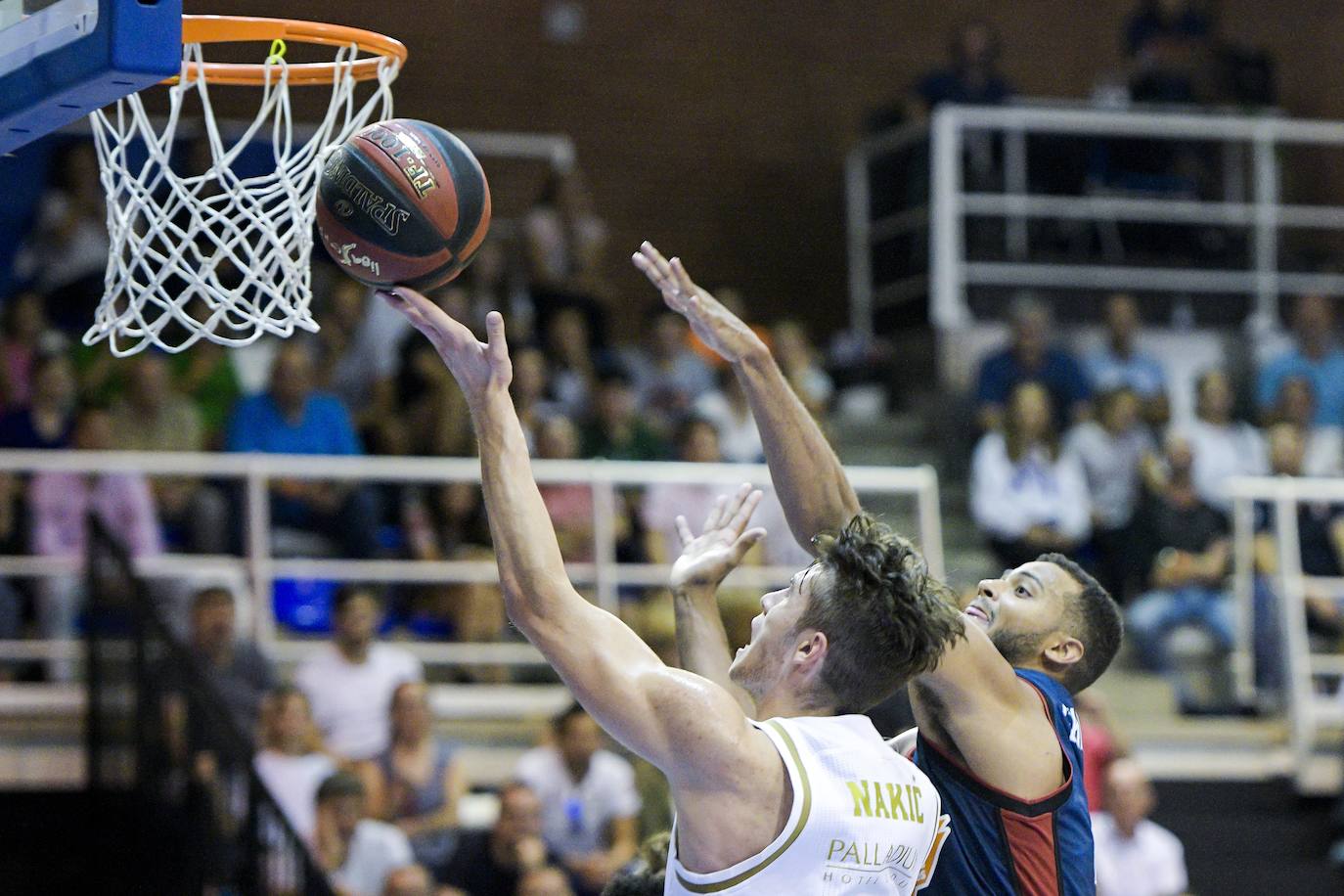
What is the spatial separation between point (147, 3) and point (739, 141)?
10.8 meters

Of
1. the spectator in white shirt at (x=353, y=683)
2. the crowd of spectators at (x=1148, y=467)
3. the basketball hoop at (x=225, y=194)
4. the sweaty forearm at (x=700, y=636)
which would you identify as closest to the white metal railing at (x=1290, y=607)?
the crowd of spectators at (x=1148, y=467)

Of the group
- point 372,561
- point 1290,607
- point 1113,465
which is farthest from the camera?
point 1113,465

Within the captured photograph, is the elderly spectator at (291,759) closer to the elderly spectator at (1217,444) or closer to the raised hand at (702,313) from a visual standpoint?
the raised hand at (702,313)

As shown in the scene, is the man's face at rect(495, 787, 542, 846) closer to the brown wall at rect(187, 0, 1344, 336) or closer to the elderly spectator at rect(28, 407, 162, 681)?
the elderly spectator at rect(28, 407, 162, 681)

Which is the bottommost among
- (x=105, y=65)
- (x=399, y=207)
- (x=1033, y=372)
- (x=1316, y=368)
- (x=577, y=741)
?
(x=577, y=741)

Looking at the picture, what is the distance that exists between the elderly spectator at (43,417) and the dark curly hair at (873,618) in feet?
20.5

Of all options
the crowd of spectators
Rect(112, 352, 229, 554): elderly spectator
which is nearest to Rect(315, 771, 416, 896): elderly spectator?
Rect(112, 352, 229, 554): elderly spectator

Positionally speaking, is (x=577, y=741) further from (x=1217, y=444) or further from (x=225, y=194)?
(x=1217, y=444)

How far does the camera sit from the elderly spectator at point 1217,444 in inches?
435

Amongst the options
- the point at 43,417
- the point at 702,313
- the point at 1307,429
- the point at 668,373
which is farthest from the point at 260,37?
the point at 1307,429

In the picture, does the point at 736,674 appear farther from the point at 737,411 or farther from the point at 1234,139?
the point at 1234,139

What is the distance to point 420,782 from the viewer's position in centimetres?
825

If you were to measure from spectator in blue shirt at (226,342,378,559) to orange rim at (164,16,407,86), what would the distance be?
15.5ft

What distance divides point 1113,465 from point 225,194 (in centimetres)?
726
